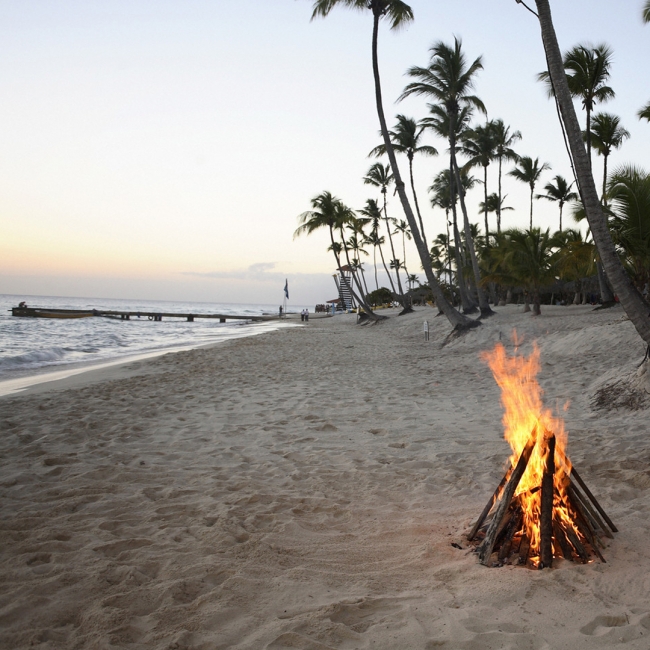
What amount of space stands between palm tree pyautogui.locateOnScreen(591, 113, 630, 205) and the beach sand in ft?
60.5

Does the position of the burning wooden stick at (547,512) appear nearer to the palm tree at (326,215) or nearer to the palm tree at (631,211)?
the palm tree at (631,211)

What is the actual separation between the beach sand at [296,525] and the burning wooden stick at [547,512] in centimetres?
9

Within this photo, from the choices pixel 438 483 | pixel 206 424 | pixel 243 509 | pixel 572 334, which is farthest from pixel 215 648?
pixel 572 334

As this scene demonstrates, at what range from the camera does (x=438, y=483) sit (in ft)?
14.4

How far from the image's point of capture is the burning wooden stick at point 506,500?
290 centimetres

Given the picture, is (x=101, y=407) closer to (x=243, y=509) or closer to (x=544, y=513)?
(x=243, y=509)

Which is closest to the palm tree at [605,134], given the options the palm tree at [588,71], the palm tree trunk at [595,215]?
the palm tree at [588,71]

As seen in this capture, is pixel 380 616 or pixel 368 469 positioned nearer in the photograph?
pixel 380 616

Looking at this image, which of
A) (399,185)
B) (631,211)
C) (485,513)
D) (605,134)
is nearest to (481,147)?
(605,134)

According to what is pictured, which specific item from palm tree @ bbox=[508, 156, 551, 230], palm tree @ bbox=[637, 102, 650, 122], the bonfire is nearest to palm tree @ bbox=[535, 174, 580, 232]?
palm tree @ bbox=[508, 156, 551, 230]

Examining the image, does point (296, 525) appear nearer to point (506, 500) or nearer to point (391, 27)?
point (506, 500)

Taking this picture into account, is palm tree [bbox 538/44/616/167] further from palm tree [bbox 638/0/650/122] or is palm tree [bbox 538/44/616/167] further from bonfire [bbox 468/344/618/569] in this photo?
bonfire [bbox 468/344/618/569]

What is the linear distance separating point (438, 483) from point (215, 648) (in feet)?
8.87

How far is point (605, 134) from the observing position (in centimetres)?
2166
